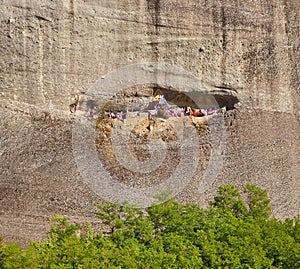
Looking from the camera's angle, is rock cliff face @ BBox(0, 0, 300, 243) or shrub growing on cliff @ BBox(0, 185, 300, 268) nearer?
shrub growing on cliff @ BBox(0, 185, 300, 268)

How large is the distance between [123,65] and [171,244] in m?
6.27

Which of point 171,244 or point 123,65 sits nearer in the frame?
point 171,244

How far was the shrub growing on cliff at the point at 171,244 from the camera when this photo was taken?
10641mm

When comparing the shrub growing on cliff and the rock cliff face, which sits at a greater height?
the rock cliff face

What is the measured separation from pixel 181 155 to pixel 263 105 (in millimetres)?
2635

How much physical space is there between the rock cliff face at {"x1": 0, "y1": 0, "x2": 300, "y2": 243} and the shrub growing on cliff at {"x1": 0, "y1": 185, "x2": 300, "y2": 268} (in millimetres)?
1192

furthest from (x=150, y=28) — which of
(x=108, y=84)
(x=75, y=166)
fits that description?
(x=75, y=166)

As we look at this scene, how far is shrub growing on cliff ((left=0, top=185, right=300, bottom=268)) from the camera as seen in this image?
10641 millimetres

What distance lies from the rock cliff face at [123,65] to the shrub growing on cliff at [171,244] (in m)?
1.19

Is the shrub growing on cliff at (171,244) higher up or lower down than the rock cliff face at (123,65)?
lower down

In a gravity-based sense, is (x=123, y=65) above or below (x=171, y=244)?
above

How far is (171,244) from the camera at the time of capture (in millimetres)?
11406

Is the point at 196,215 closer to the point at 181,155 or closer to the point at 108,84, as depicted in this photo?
the point at 181,155

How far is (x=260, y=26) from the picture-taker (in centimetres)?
1734
